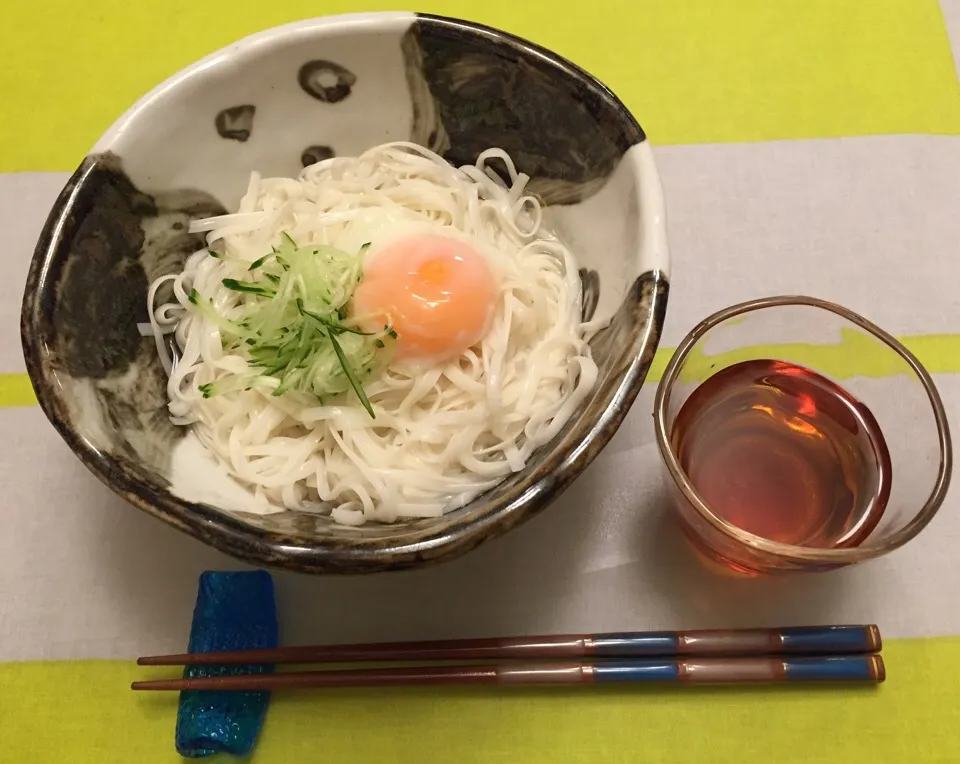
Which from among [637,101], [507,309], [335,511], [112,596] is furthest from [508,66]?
[112,596]

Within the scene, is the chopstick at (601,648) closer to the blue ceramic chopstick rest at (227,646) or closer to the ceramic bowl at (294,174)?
the blue ceramic chopstick rest at (227,646)

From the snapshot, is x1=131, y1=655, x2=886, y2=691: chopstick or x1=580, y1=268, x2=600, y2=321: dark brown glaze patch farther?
x1=580, y1=268, x2=600, y2=321: dark brown glaze patch

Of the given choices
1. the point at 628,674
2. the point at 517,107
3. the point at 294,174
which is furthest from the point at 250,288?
the point at 628,674

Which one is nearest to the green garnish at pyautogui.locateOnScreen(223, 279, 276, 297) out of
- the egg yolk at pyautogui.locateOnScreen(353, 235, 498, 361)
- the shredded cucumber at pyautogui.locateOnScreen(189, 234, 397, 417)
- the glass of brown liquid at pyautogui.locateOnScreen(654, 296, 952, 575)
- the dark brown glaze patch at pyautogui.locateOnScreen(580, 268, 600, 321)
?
Answer: the shredded cucumber at pyautogui.locateOnScreen(189, 234, 397, 417)

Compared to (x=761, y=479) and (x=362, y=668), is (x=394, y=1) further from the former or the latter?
(x=362, y=668)

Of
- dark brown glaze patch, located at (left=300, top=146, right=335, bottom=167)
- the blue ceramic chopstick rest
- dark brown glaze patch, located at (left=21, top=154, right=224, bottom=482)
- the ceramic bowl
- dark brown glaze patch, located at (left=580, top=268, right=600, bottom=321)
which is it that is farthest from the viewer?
dark brown glaze patch, located at (left=300, top=146, right=335, bottom=167)

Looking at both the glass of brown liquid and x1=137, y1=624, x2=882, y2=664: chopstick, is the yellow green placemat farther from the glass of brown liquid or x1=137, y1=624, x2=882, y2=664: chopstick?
the glass of brown liquid
